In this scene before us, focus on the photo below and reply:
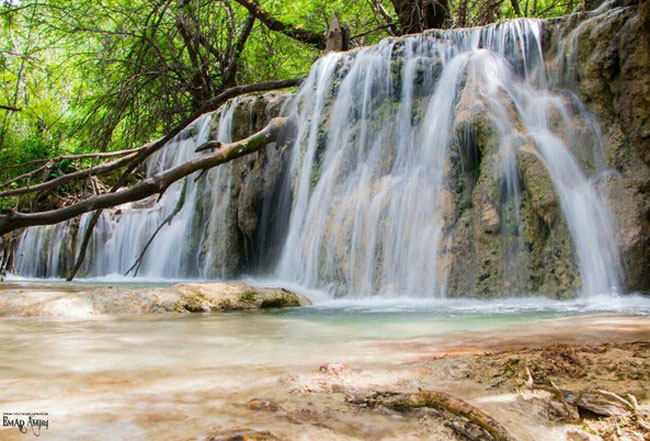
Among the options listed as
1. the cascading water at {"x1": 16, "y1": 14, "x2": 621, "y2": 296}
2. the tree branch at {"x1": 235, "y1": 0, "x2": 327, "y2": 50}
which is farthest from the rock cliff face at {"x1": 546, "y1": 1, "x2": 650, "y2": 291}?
the tree branch at {"x1": 235, "y1": 0, "x2": 327, "y2": 50}

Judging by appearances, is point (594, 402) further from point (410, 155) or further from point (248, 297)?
point (410, 155)

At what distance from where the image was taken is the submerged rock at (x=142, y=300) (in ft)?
14.4

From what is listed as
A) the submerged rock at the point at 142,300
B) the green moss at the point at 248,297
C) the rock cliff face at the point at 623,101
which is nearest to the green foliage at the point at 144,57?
the rock cliff face at the point at 623,101

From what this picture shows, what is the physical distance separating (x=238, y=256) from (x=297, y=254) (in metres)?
3.05

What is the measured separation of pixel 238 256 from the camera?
10273 millimetres

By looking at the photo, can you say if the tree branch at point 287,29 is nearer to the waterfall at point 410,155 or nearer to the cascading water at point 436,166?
the cascading water at point 436,166

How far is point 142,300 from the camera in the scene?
4.75 metres

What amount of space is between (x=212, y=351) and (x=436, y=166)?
186 inches

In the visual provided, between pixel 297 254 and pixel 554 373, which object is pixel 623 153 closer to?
pixel 297 254

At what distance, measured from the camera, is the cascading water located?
5707 mm

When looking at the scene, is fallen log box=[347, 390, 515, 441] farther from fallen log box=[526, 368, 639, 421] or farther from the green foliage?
the green foliage

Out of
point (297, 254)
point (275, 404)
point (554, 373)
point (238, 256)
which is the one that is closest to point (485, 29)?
point (297, 254)

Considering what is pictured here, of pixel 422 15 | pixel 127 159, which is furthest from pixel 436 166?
pixel 422 15

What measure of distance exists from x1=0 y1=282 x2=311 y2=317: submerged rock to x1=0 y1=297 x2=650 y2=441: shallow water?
371 millimetres
